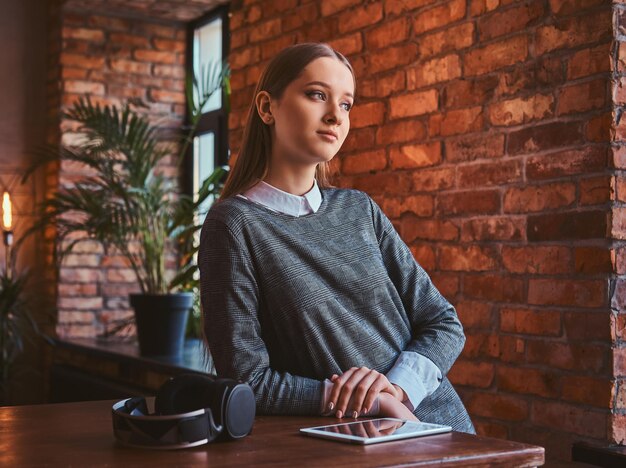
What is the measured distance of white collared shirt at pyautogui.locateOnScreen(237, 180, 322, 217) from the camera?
1.68 meters

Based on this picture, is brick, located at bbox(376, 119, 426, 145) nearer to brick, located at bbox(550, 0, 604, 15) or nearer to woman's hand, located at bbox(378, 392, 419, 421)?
brick, located at bbox(550, 0, 604, 15)

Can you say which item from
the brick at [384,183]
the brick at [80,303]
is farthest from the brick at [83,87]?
the brick at [384,183]

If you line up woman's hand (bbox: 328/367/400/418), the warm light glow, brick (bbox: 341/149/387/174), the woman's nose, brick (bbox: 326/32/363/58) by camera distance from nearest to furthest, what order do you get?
woman's hand (bbox: 328/367/400/418) < the woman's nose < brick (bbox: 341/149/387/174) < brick (bbox: 326/32/363/58) < the warm light glow

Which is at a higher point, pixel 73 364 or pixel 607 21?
pixel 607 21

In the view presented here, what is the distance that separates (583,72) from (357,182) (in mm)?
1102

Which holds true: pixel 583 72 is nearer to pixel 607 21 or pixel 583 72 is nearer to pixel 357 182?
pixel 607 21

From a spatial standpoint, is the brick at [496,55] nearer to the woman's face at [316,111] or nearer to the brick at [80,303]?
the woman's face at [316,111]

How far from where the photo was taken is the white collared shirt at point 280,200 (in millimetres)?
1680

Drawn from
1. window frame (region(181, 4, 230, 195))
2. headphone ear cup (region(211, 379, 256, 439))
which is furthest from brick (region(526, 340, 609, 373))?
window frame (region(181, 4, 230, 195))

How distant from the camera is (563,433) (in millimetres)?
2398

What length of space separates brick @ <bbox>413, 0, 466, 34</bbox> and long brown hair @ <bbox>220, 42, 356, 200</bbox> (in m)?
1.20

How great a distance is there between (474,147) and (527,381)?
709 mm

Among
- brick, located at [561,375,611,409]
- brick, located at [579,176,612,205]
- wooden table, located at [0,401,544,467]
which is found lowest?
brick, located at [561,375,611,409]

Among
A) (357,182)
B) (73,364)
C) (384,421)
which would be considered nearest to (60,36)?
(73,364)
